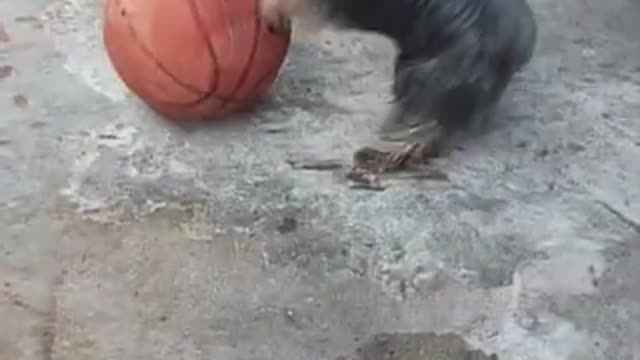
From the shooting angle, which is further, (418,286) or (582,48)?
(582,48)

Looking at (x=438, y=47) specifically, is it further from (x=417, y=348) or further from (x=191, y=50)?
(x=417, y=348)

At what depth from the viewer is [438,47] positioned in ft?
12.1

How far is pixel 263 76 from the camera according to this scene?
3.82m

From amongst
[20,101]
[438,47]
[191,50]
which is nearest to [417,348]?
[438,47]

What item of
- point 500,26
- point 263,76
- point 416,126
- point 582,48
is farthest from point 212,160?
point 582,48

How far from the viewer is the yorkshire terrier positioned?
366 centimetres

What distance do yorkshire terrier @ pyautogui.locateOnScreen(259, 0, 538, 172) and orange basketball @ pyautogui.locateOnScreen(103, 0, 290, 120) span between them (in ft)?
Result: 0.25

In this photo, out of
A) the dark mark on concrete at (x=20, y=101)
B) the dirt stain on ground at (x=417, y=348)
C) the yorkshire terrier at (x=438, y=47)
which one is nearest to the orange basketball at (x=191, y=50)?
the yorkshire terrier at (x=438, y=47)

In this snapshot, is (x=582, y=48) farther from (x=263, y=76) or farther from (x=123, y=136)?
(x=123, y=136)

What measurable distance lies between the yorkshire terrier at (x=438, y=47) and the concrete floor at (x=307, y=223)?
14 cm

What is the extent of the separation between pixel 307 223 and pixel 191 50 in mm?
515

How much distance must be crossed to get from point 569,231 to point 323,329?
0.73 meters

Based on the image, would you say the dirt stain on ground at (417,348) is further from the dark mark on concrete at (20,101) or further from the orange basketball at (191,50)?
the dark mark on concrete at (20,101)

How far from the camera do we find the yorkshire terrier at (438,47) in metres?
3.66
